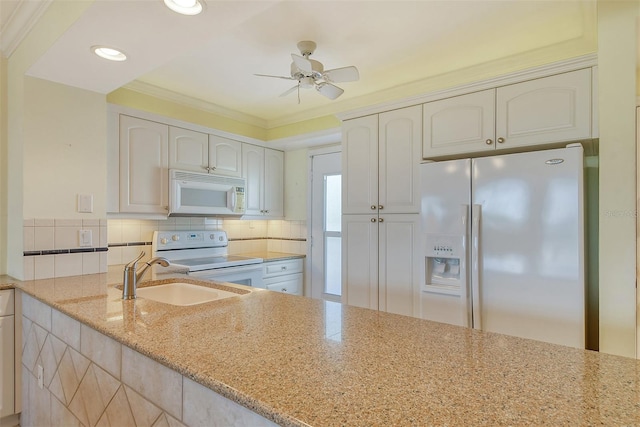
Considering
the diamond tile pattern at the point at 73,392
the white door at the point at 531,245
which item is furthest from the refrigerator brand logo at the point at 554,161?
the diamond tile pattern at the point at 73,392

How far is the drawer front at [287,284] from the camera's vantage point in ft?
11.6

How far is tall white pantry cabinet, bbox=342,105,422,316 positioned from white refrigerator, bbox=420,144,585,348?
0.21m

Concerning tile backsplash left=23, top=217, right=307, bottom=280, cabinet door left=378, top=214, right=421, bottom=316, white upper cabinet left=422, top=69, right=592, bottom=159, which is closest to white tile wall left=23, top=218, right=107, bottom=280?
tile backsplash left=23, top=217, right=307, bottom=280

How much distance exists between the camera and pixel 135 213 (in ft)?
8.86

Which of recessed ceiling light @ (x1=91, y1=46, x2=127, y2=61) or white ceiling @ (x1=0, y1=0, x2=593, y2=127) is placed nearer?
white ceiling @ (x1=0, y1=0, x2=593, y2=127)

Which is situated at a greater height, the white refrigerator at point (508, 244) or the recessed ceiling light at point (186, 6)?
the recessed ceiling light at point (186, 6)

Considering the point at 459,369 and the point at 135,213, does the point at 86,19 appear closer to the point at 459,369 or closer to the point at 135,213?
the point at 135,213

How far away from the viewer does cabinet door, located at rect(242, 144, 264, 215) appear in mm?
3590

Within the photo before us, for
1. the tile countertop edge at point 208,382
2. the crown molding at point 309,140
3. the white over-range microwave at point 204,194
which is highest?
the crown molding at point 309,140

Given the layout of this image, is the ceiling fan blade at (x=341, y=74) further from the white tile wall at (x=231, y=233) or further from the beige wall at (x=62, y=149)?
the white tile wall at (x=231, y=233)

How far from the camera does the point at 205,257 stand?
135 inches

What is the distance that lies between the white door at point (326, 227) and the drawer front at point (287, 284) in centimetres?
15

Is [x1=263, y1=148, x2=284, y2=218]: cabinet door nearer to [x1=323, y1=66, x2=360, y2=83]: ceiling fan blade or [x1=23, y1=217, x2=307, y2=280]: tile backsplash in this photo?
[x1=23, y1=217, x2=307, y2=280]: tile backsplash

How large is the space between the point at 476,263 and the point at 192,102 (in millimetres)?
2695
